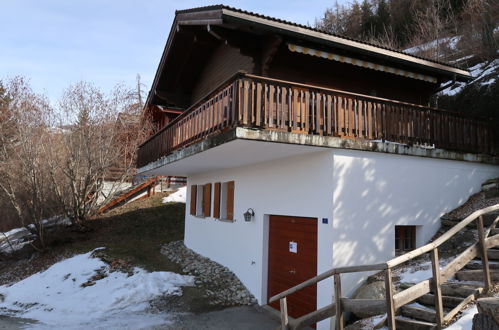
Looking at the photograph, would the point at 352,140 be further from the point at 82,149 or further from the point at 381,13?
the point at 381,13

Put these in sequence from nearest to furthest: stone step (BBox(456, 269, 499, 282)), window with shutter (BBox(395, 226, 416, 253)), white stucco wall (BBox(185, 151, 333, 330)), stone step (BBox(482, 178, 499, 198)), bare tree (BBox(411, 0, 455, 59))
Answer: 1. stone step (BBox(456, 269, 499, 282))
2. white stucco wall (BBox(185, 151, 333, 330))
3. window with shutter (BBox(395, 226, 416, 253))
4. stone step (BBox(482, 178, 499, 198))
5. bare tree (BBox(411, 0, 455, 59))

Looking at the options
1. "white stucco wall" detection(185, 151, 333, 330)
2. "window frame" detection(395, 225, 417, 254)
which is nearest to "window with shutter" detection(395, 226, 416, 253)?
"window frame" detection(395, 225, 417, 254)

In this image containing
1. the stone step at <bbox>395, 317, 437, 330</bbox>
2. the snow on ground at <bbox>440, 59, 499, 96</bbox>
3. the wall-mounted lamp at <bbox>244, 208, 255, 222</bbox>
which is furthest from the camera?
the snow on ground at <bbox>440, 59, 499, 96</bbox>

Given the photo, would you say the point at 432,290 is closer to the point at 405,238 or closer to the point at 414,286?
the point at 414,286

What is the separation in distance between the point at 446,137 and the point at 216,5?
6.41m

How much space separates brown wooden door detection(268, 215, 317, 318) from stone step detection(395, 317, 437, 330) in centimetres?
284

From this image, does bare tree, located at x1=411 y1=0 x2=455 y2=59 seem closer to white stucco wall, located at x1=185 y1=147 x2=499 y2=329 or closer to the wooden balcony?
the wooden balcony

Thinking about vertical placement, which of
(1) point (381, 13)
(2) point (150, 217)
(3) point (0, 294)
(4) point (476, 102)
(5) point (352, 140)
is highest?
(1) point (381, 13)

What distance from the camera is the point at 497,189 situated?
32.6 ft

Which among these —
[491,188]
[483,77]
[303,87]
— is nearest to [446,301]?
[303,87]

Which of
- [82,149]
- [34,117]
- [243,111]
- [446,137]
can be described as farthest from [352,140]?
[34,117]

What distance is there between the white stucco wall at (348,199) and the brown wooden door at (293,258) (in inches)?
9.0

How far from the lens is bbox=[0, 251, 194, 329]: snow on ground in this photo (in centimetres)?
895

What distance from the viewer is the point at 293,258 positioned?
30.1 ft
